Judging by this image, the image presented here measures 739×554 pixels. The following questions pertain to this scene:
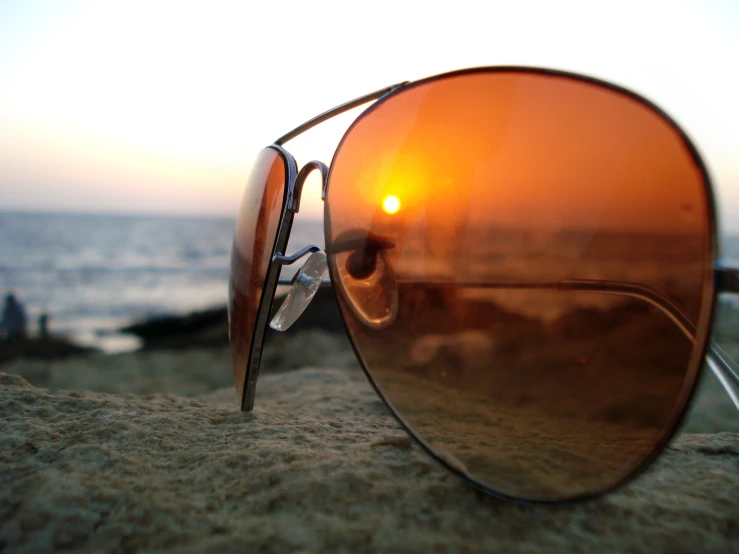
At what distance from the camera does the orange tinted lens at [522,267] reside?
25.4 inches

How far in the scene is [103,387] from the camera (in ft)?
9.69

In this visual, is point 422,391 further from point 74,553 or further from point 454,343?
point 74,553

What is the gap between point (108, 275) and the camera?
394 inches

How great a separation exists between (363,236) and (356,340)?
18cm

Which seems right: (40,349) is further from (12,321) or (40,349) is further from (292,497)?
(292,497)

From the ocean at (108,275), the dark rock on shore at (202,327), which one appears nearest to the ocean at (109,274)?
the ocean at (108,275)

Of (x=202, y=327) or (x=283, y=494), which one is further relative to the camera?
(x=202, y=327)

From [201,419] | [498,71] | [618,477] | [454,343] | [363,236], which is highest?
A: [498,71]

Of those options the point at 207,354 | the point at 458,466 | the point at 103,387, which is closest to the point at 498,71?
the point at 458,466

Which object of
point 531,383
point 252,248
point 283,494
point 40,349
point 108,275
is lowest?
point 40,349

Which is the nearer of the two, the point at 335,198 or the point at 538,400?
the point at 538,400

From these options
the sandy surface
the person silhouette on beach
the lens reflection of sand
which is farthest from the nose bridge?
the person silhouette on beach

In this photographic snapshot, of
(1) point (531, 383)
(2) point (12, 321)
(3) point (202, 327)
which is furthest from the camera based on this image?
(3) point (202, 327)

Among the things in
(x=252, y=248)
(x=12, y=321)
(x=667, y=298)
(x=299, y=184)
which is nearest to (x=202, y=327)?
(x=12, y=321)
